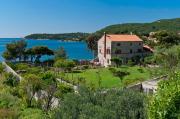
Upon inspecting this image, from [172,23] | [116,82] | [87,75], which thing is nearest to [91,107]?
[116,82]

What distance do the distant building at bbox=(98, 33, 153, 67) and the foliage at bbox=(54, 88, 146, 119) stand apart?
5474 cm

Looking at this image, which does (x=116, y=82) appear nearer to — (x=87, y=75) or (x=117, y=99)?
(x=87, y=75)

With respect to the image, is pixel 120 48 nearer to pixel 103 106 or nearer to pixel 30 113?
pixel 30 113

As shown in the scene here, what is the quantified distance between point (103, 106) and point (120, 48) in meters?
58.1

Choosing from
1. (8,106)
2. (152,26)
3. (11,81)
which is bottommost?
(8,106)

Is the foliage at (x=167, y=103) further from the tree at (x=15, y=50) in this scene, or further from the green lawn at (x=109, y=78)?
the tree at (x=15, y=50)

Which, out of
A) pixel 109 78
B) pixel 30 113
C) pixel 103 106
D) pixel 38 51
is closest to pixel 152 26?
pixel 38 51

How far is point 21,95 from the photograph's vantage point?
116ft

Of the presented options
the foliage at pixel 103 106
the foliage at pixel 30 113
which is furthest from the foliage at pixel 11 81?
the foliage at pixel 103 106

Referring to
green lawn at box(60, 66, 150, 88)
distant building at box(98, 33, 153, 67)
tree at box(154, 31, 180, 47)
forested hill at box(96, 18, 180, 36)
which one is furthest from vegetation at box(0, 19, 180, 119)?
forested hill at box(96, 18, 180, 36)

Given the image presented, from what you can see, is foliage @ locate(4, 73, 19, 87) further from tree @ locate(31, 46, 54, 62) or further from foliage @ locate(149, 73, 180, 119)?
foliage @ locate(149, 73, 180, 119)

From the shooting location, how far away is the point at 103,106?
14828mm

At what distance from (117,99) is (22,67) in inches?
1682

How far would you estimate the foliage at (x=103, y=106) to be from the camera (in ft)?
46.0
